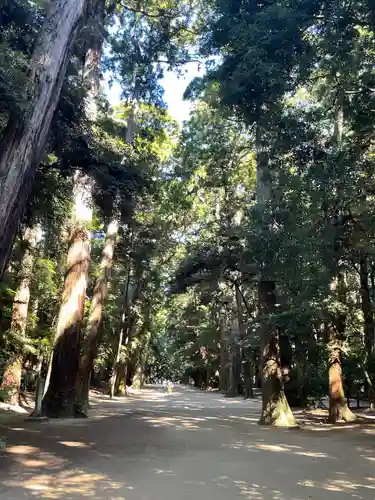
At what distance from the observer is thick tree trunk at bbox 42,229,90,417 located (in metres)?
11.6

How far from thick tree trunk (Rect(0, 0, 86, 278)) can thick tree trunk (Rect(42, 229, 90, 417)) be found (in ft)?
20.6

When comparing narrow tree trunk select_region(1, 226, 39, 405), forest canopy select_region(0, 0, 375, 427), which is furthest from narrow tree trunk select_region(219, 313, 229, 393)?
narrow tree trunk select_region(1, 226, 39, 405)

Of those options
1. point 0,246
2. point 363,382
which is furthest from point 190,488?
point 363,382

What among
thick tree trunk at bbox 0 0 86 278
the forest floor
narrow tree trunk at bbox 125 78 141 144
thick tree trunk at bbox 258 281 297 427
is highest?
narrow tree trunk at bbox 125 78 141 144

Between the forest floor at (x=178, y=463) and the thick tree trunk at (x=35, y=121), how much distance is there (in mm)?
2686

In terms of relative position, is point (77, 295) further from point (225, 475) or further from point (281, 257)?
point (225, 475)

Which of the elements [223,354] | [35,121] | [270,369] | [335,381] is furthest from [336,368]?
[223,354]

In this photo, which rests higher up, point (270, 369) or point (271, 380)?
point (270, 369)

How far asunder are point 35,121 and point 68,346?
7.08 meters

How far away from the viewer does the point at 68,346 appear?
1179 centimetres

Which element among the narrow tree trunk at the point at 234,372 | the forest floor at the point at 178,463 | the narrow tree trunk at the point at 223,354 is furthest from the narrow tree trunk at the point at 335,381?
the narrow tree trunk at the point at 223,354

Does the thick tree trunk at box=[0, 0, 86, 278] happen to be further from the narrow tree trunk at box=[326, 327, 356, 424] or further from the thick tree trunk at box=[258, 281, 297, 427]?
the narrow tree trunk at box=[326, 327, 356, 424]

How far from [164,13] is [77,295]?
27.9ft

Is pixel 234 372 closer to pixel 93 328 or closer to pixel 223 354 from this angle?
pixel 223 354
